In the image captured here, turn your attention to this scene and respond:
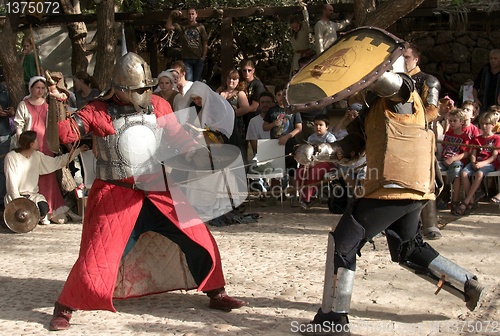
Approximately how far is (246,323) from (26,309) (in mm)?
1427

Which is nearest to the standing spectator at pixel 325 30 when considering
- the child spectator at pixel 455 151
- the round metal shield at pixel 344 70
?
the child spectator at pixel 455 151

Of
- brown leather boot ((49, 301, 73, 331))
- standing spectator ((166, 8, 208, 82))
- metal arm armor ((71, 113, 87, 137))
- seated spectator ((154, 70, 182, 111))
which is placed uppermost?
standing spectator ((166, 8, 208, 82))

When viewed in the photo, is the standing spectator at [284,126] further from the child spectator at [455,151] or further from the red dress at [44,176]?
the red dress at [44,176]

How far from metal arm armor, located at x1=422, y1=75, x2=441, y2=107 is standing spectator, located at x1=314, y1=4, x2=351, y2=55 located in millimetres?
3493

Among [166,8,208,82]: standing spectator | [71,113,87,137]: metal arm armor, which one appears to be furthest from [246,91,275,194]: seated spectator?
[71,113,87,137]: metal arm armor

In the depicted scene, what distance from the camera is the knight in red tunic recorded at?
14.4ft

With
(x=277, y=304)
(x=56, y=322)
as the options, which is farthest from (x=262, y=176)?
(x=56, y=322)

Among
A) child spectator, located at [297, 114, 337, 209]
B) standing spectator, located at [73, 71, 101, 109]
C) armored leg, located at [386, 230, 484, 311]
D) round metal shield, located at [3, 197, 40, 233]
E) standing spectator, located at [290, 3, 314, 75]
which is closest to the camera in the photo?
armored leg, located at [386, 230, 484, 311]

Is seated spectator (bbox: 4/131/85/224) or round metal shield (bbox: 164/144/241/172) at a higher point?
round metal shield (bbox: 164/144/241/172)

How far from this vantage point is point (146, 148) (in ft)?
15.0

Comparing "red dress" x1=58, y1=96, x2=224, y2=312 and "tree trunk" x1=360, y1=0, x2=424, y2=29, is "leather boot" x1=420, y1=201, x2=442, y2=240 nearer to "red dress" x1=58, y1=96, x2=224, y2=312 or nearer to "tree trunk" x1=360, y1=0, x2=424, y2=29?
"tree trunk" x1=360, y1=0, x2=424, y2=29

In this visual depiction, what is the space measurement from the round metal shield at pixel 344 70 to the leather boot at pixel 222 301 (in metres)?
1.38

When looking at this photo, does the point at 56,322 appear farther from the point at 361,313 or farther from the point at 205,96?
the point at 205,96

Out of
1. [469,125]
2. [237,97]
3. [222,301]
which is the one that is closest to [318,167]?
[237,97]
